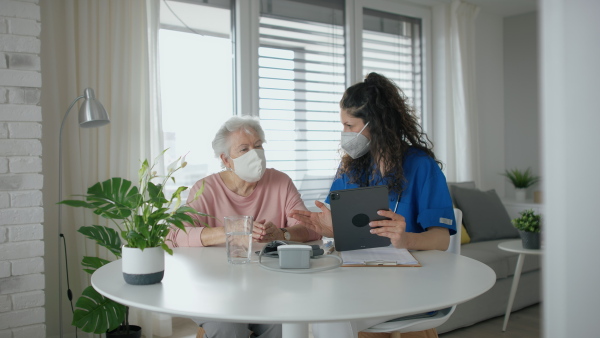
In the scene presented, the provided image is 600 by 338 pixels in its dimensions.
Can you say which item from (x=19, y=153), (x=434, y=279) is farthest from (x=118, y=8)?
(x=434, y=279)

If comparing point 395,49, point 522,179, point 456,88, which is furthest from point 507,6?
point 522,179

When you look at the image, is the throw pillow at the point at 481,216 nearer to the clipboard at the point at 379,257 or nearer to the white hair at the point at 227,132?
the white hair at the point at 227,132

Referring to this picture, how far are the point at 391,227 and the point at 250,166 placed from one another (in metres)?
0.75

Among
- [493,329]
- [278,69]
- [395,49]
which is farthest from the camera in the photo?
[395,49]

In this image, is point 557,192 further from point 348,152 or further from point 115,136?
point 115,136

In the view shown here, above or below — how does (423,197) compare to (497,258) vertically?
above

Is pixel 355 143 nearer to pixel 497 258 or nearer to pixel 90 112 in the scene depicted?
pixel 90 112

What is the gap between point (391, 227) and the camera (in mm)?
1555

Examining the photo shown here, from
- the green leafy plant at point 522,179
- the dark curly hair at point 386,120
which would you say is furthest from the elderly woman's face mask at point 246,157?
the green leafy plant at point 522,179

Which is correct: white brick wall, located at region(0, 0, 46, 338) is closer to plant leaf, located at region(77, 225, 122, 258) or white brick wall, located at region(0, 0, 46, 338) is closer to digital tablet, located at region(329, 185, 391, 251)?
plant leaf, located at region(77, 225, 122, 258)

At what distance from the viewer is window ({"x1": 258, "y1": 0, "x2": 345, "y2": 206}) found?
371 cm

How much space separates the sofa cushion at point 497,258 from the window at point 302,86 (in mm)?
1096

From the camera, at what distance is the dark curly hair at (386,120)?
1902 millimetres

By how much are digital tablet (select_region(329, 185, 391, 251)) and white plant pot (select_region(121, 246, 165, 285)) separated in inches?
20.7
